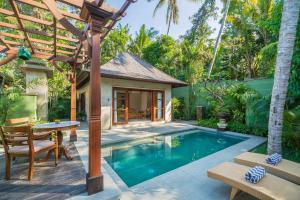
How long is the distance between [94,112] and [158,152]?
414 cm

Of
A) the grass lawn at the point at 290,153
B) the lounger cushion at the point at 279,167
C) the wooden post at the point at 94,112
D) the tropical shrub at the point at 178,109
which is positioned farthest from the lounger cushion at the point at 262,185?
the tropical shrub at the point at 178,109

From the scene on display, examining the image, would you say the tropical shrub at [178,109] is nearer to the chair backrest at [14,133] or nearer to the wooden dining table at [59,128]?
the wooden dining table at [59,128]

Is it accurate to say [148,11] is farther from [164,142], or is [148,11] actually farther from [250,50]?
[164,142]

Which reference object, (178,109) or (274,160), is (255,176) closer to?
(274,160)

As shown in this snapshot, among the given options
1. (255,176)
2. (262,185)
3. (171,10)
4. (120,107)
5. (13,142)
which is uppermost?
(171,10)

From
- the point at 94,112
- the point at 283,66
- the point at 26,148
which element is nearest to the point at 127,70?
the point at 26,148

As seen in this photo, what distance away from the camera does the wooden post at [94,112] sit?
306cm

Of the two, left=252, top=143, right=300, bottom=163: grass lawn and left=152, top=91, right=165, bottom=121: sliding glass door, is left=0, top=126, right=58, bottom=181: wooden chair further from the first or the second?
left=152, top=91, right=165, bottom=121: sliding glass door

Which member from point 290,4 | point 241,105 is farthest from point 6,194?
point 241,105

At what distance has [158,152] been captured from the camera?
654 centimetres

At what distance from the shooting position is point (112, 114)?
10.4 meters

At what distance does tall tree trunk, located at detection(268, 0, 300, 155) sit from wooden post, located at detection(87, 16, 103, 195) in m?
4.36

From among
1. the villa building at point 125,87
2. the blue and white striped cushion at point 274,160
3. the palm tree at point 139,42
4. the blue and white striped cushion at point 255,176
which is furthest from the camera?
the palm tree at point 139,42

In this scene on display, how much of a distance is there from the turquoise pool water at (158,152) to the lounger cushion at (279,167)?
2036 mm
